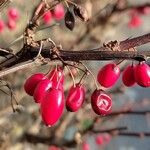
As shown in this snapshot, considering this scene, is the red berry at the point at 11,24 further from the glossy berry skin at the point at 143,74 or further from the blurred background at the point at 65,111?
the glossy berry skin at the point at 143,74

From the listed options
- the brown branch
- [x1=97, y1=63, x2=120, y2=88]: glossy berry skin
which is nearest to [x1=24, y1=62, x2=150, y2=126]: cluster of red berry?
[x1=97, y1=63, x2=120, y2=88]: glossy berry skin

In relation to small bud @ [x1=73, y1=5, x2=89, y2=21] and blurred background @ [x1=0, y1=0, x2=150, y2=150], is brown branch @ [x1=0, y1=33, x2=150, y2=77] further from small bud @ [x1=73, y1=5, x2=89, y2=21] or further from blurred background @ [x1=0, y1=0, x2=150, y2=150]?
blurred background @ [x1=0, y1=0, x2=150, y2=150]

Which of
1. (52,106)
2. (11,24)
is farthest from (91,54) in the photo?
(11,24)

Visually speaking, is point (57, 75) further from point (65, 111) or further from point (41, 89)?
point (65, 111)

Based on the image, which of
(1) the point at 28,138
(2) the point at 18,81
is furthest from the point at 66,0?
(2) the point at 18,81

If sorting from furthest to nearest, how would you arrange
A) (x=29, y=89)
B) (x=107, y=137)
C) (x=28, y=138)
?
(x=107, y=137), (x=28, y=138), (x=29, y=89)

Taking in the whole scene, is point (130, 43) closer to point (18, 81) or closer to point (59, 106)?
point (59, 106)
